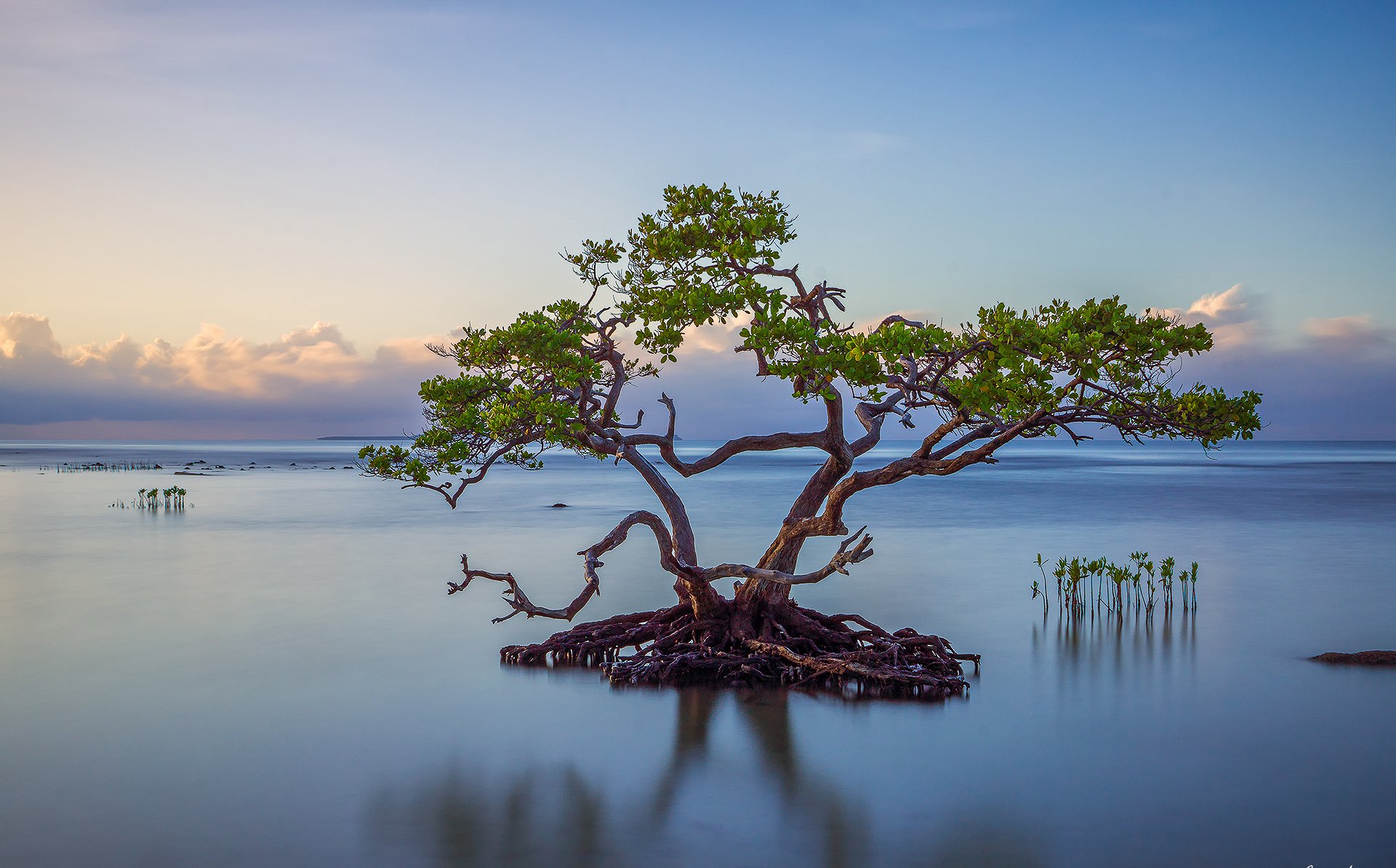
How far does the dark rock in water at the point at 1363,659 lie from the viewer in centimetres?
1467

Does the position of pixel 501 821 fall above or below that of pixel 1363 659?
below

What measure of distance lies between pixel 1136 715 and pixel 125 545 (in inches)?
1098

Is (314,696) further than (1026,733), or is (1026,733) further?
(314,696)

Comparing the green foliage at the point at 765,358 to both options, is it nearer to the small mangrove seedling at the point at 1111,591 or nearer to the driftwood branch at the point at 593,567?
the driftwood branch at the point at 593,567

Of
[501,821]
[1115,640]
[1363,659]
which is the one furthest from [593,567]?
[1363,659]

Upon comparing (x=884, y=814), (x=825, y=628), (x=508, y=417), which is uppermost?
(x=508, y=417)

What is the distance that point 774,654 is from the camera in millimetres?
13109

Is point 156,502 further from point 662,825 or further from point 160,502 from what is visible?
point 662,825

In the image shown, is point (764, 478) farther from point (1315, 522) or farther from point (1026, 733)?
point (1026, 733)

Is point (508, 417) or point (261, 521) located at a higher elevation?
point (508, 417)

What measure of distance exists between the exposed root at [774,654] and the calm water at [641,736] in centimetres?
39

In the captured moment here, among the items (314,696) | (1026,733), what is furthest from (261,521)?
(1026,733)

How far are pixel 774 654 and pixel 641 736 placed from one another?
2.39 metres

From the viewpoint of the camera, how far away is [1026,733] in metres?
11.7
